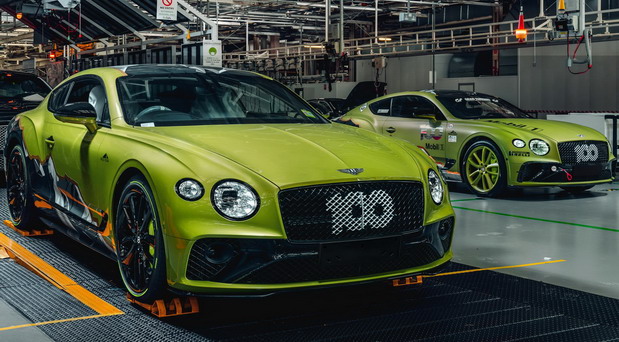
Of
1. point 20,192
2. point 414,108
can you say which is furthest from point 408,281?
point 414,108

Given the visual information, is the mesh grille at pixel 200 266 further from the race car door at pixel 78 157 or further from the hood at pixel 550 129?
the hood at pixel 550 129

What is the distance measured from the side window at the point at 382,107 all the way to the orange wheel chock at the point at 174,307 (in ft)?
23.2

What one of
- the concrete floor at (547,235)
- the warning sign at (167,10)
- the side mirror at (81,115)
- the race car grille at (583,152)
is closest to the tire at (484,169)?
the concrete floor at (547,235)

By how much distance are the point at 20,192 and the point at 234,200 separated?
3238 millimetres

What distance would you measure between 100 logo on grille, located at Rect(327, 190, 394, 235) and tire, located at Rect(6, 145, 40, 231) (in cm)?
317

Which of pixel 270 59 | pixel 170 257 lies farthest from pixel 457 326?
pixel 270 59

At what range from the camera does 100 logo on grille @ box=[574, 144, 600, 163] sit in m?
8.82

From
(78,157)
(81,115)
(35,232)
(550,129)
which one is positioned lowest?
(35,232)

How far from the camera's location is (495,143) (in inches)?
349

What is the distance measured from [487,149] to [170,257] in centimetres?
618

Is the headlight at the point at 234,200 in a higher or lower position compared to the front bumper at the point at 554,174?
higher

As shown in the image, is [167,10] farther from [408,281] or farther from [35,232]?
[408,281]

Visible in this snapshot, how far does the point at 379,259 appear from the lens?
3.71m

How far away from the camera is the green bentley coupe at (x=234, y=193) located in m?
3.52
